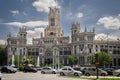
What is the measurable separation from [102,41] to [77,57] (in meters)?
13.9

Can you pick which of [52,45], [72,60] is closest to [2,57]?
[52,45]

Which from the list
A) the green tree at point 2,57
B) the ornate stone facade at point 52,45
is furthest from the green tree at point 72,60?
the green tree at point 2,57

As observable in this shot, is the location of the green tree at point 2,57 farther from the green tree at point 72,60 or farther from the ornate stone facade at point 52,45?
the green tree at point 72,60

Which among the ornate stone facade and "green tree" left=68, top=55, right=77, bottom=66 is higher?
the ornate stone facade

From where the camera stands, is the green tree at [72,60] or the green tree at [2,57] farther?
the green tree at [2,57]

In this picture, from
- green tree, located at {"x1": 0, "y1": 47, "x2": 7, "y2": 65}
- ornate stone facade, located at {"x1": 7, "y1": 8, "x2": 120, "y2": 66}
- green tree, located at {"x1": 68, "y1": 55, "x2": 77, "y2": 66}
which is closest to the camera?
green tree, located at {"x1": 68, "y1": 55, "x2": 77, "y2": 66}

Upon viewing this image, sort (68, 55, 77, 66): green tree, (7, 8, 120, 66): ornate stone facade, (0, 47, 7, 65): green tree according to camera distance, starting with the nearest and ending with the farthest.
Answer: (68, 55, 77, 66): green tree < (7, 8, 120, 66): ornate stone facade < (0, 47, 7, 65): green tree

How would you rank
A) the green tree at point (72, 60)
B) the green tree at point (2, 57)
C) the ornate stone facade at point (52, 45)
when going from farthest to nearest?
the green tree at point (2, 57) < the ornate stone facade at point (52, 45) < the green tree at point (72, 60)

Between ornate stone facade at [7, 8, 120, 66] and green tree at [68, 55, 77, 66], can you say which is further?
ornate stone facade at [7, 8, 120, 66]

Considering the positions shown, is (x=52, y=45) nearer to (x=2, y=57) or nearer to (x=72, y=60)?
(x=72, y=60)

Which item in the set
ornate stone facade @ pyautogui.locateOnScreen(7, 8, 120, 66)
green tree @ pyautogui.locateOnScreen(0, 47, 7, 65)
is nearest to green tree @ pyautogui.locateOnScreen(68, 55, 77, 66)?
ornate stone facade @ pyautogui.locateOnScreen(7, 8, 120, 66)

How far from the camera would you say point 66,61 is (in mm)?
149125

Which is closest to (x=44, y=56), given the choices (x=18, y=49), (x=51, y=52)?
(x=51, y=52)

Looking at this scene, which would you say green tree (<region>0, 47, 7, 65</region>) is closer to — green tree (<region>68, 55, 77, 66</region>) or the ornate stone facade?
the ornate stone facade
